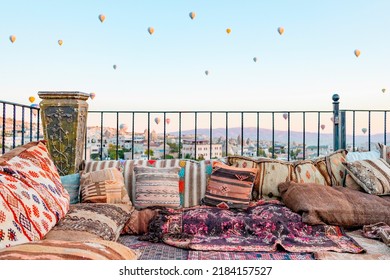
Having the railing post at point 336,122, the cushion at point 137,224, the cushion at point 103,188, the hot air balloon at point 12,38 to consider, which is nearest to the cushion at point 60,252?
the cushion at point 137,224

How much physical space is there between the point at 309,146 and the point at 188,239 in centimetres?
232

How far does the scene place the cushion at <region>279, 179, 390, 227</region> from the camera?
1951 mm

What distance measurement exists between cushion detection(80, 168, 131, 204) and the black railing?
0.86 meters

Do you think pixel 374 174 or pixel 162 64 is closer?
pixel 374 174

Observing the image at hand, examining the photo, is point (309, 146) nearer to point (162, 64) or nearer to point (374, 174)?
point (374, 174)

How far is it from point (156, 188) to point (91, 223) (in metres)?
0.68

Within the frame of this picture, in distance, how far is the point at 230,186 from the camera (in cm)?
231

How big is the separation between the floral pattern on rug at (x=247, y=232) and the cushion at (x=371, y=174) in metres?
0.65

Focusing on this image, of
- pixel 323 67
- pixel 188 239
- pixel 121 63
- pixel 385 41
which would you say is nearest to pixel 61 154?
pixel 188 239

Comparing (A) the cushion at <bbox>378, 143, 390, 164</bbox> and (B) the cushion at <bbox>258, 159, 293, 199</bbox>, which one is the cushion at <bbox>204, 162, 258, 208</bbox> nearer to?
(B) the cushion at <bbox>258, 159, 293, 199</bbox>

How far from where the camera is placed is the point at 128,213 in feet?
6.48

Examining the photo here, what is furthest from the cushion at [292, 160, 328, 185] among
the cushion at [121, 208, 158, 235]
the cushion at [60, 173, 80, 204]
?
the cushion at [60, 173, 80, 204]

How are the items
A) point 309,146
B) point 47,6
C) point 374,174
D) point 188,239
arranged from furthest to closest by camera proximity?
1. point 47,6
2. point 309,146
3. point 374,174
4. point 188,239

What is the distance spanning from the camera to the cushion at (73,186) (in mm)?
2203
